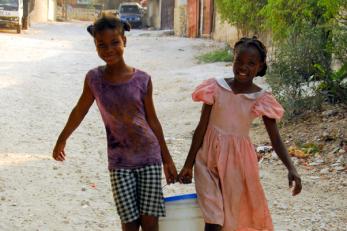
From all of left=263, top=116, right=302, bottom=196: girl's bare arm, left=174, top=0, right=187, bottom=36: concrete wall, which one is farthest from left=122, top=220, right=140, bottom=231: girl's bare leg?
left=174, top=0, right=187, bottom=36: concrete wall

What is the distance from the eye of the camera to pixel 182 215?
8.47 feet

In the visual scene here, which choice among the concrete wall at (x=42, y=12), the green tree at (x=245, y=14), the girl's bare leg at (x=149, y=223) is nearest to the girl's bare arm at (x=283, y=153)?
the girl's bare leg at (x=149, y=223)

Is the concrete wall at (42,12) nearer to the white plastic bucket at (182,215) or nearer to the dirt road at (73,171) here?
the dirt road at (73,171)

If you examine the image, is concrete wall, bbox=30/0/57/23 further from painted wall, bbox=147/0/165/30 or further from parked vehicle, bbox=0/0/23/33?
parked vehicle, bbox=0/0/23/33

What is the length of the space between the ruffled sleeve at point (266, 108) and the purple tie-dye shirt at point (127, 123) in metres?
0.52

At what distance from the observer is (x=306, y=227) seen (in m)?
3.93

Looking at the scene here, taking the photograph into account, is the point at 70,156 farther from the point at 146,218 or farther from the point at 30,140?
the point at 146,218

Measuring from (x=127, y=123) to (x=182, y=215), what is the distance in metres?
0.49

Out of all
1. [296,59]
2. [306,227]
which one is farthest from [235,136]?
[296,59]

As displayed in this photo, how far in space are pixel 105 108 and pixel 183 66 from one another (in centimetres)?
1158

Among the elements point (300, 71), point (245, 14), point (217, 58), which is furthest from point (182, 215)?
point (217, 58)

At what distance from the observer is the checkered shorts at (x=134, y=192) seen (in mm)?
2561

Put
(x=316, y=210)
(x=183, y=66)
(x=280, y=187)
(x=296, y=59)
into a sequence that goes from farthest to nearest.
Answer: (x=183, y=66)
(x=296, y=59)
(x=280, y=187)
(x=316, y=210)

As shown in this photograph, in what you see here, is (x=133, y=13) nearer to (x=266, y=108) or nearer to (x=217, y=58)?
(x=217, y=58)
